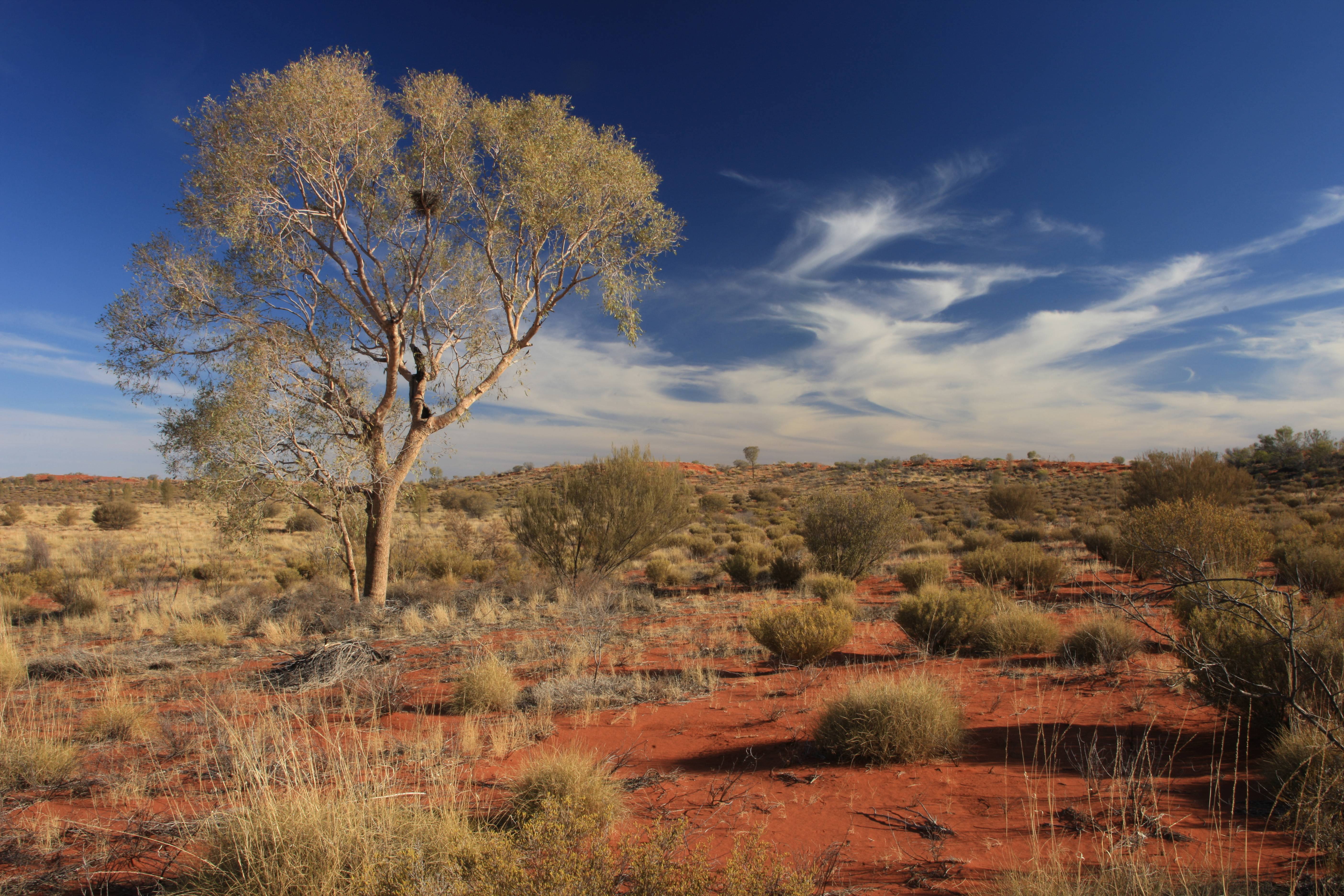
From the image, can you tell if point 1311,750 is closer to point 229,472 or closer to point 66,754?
point 66,754

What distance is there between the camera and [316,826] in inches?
114

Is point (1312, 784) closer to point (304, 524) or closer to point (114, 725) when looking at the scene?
point (114, 725)

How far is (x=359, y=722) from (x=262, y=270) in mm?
8607

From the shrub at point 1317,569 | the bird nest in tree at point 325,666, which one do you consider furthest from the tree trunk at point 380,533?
the shrub at point 1317,569

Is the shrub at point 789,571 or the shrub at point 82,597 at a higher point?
the shrub at point 789,571

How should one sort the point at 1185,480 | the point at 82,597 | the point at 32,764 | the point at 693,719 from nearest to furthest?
the point at 32,764 → the point at 693,719 → the point at 82,597 → the point at 1185,480

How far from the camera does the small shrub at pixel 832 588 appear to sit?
37.4 ft

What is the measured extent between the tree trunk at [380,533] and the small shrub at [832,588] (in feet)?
27.3

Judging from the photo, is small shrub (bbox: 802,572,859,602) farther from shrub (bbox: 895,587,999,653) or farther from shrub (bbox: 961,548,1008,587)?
shrub (bbox: 961,548,1008,587)

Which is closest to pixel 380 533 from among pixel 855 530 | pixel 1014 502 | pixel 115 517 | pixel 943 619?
pixel 943 619

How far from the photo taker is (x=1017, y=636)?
7.87 metres

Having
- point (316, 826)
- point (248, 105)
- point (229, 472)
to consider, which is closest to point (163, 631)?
point (229, 472)

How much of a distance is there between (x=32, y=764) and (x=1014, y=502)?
30313 millimetres

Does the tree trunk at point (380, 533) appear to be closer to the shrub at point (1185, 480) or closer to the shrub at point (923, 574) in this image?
the shrub at point (923, 574)
